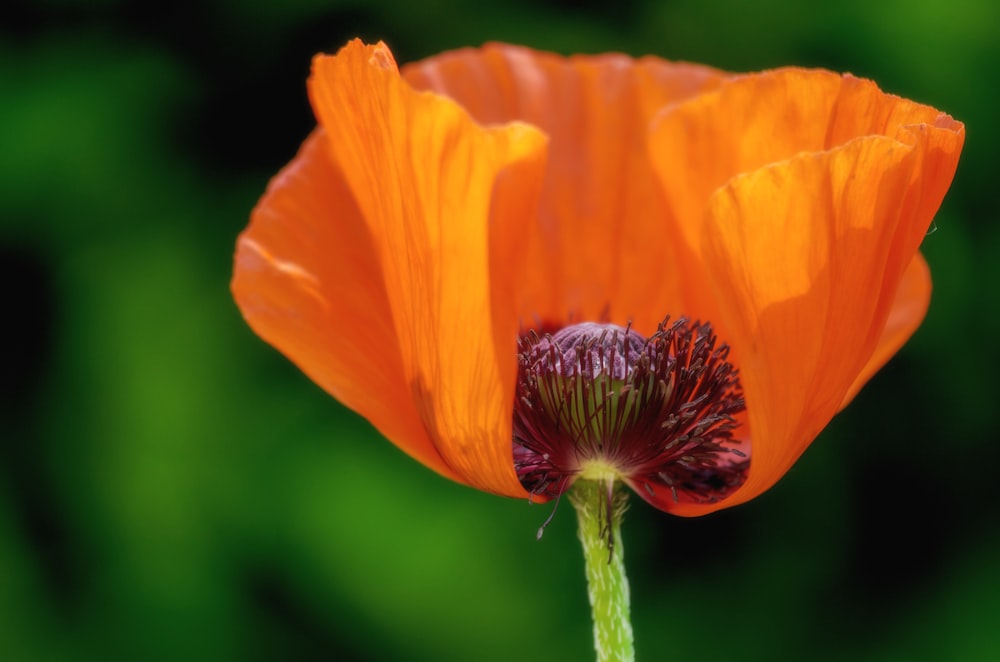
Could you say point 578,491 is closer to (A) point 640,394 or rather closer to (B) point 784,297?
(A) point 640,394

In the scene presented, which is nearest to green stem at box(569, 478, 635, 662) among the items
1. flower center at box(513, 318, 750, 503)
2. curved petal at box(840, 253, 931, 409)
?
flower center at box(513, 318, 750, 503)

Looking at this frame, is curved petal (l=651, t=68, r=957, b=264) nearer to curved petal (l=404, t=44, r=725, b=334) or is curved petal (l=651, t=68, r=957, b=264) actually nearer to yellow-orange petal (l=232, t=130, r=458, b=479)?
curved petal (l=404, t=44, r=725, b=334)

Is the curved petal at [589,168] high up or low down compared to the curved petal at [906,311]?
up

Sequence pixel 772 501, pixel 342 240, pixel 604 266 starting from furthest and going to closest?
pixel 772 501 → pixel 604 266 → pixel 342 240

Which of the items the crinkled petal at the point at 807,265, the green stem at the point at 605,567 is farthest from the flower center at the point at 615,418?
the crinkled petal at the point at 807,265

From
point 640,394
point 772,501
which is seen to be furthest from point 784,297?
point 772,501

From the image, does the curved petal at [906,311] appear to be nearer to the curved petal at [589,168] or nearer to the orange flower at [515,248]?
the orange flower at [515,248]
